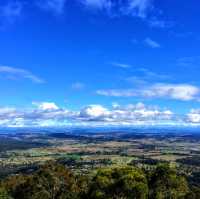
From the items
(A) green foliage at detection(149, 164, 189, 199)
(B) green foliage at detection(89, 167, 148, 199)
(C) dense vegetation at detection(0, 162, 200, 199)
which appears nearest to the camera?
(B) green foliage at detection(89, 167, 148, 199)

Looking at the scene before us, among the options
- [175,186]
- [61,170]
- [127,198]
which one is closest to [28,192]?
[61,170]

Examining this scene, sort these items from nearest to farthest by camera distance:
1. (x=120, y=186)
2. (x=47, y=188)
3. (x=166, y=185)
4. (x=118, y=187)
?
(x=120, y=186) < (x=118, y=187) < (x=166, y=185) < (x=47, y=188)

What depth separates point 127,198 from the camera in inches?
3132

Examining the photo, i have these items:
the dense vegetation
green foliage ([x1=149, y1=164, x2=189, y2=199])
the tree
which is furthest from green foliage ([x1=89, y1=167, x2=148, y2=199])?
the tree

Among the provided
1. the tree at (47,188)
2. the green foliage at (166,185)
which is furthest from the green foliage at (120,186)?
the tree at (47,188)

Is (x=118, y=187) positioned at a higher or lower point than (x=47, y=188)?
higher

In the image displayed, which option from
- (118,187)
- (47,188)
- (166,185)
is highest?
(166,185)

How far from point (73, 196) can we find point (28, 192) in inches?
370

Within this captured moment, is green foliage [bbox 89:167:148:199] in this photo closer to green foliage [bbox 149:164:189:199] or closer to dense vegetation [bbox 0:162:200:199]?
dense vegetation [bbox 0:162:200:199]

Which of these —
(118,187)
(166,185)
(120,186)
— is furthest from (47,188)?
(166,185)

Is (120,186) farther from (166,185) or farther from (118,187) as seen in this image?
(166,185)

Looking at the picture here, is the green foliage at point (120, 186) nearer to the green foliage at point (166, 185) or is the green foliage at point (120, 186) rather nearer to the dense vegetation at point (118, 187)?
the dense vegetation at point (118, 187)

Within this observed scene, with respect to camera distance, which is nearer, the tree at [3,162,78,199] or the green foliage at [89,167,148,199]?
the green foliage at [89,167,148,199]

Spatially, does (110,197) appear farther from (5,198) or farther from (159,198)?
(5,198)
